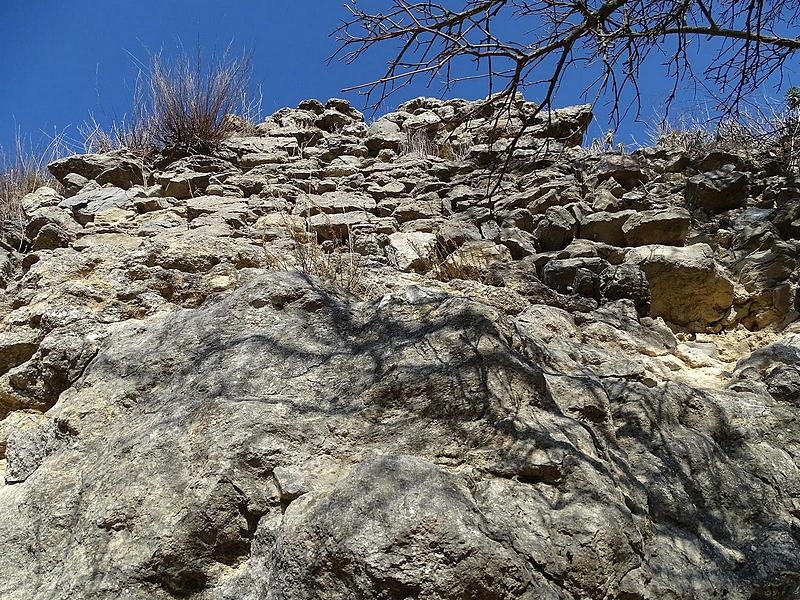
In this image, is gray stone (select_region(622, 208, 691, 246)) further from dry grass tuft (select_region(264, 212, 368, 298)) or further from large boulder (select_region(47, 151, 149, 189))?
large boulder (select_region(47, 151, 149, 189))

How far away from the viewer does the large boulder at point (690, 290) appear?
3719 mm

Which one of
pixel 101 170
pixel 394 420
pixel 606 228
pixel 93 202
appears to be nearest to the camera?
pixel 394 420

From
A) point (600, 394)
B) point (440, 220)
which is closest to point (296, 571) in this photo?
point (600, 394)

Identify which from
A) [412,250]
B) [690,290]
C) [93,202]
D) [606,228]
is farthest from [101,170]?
[690,290]

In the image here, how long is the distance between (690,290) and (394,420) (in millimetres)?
2589

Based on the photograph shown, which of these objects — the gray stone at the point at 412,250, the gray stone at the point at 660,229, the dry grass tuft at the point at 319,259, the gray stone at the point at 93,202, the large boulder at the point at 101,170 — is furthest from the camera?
the large boulder at the point at 101,170

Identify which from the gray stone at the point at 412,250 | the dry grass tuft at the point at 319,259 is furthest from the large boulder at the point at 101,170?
the gray stone at the point at 412,250

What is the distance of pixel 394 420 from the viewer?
76.0 inches

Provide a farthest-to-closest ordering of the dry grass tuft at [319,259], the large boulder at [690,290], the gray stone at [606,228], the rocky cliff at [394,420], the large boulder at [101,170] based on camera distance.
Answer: the large boulder at [101,170] → the gray stone at [606,228] → the large boulder at [690,290] → the dry grass tuft at [319,259] → the rocky cliff at [394,420]

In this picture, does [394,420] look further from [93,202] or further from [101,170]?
[101,170]

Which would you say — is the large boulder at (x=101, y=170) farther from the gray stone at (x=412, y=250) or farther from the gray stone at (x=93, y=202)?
the gray stone at (x=412, y=250)

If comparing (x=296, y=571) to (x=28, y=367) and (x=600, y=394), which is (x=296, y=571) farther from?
(x=28, y=367)

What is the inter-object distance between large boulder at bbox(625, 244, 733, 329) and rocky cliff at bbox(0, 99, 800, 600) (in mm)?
13

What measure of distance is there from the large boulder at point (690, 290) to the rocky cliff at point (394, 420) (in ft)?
→ 0.04
